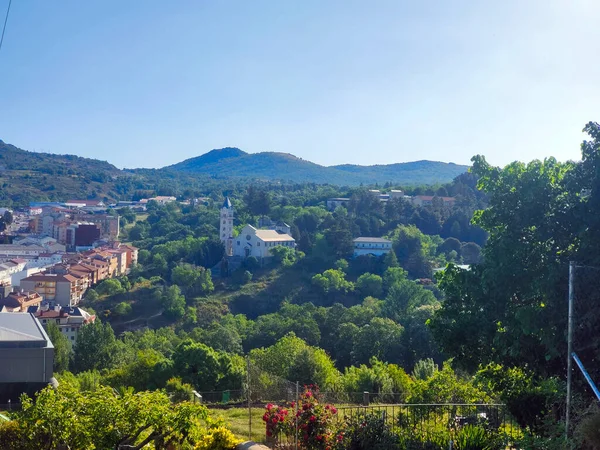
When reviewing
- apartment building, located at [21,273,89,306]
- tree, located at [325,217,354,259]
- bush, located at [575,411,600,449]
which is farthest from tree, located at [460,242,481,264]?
bush, located at [575,411,600,449]

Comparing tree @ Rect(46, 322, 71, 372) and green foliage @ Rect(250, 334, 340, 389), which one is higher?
green foliage @ Rect(250, 334, 340, 389)

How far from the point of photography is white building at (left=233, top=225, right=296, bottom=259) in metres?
56.6

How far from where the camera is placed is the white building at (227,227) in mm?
60656

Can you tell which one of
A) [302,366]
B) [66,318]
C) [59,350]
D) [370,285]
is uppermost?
[302,366]

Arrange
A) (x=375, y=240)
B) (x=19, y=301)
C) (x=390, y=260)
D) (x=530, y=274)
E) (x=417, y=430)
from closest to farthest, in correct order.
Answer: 1. (x=417, y=430)
2. (x=530, y=274)
3. (x=19, y=301)
4. (x=390, y=260)
5. (x=375, y=240)

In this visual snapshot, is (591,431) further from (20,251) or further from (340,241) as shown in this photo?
(20,251)

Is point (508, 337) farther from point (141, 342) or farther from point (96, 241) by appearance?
point (96, 241)

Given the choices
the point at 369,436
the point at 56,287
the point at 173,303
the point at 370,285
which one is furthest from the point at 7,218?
the point at 369,436

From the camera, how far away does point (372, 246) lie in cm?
5750

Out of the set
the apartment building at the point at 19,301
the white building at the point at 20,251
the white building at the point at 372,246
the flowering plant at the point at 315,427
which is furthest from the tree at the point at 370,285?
the flowering plant at the point at 315,427

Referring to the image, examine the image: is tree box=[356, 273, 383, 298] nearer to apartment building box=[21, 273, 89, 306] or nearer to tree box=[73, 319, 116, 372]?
tree box=[73, 319, 116, 372]

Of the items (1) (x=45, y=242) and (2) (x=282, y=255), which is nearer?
(2) (x=282, y=255)

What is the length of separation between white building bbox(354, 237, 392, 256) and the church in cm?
616

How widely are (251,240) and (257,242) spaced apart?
0.76m
